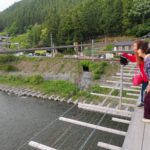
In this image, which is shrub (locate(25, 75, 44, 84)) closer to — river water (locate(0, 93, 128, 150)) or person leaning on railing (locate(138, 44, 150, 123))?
river water (locate(0, 93, 128, 150))

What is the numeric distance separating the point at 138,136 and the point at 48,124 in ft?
20.6

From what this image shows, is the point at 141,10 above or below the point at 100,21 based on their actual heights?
above

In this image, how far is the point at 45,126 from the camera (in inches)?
294

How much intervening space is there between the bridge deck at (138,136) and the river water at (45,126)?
3714mm

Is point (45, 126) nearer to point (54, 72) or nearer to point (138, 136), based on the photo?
point (54, 72)

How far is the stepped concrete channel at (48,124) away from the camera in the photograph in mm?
6323

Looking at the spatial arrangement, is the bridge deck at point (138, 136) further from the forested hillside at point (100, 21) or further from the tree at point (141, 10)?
the tree at point (141, 10)

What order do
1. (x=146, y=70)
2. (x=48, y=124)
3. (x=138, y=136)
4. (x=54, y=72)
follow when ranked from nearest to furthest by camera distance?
(x=138, y=136)
(x=146, y=70)
(x=48, y=124)
(x=54, y=72)

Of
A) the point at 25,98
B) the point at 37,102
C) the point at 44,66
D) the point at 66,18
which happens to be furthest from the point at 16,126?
the point at 66,18

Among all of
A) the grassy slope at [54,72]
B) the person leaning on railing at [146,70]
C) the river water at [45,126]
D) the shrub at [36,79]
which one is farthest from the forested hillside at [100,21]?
the person leaning on railing at [146,70]

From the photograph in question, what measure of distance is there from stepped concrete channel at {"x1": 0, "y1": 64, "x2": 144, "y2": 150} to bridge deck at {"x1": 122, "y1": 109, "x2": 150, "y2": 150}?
1.50 metres

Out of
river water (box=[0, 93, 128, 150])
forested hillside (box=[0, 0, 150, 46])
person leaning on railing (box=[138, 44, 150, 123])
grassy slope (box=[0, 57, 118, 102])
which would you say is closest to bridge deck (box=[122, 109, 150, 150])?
person leaning on railing (box=[138, 44, 150, 123])

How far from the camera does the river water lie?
638 centimetres

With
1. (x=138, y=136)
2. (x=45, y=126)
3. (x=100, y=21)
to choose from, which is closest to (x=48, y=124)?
(x=45, y=126)
